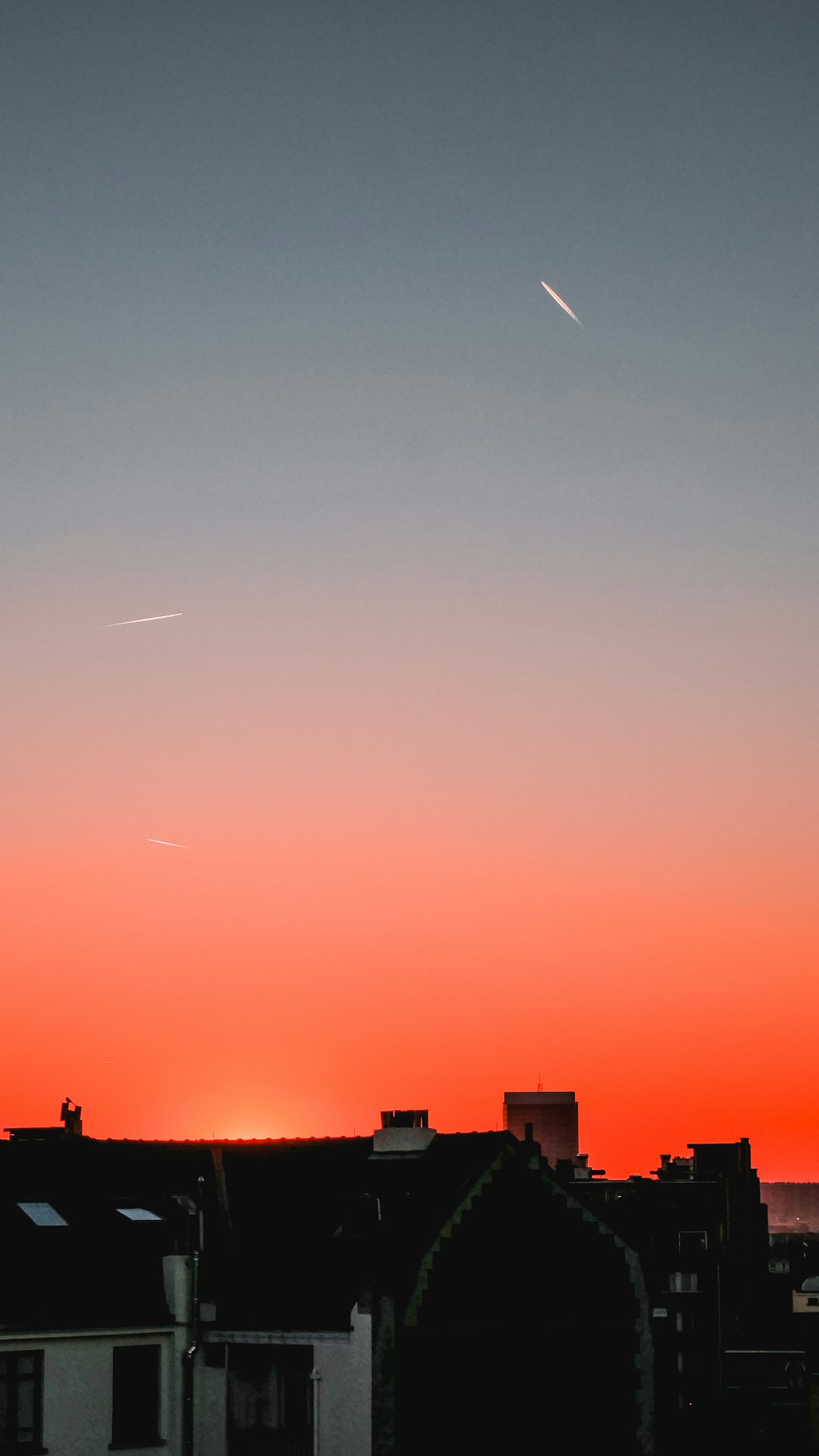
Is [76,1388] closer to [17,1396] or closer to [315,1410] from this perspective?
[17,1396]

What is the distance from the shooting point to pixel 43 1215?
44250 mm

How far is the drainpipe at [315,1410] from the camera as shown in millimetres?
41594

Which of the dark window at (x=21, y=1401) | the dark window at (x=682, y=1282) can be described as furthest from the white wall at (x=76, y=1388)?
the dark window at (x=682, y=1282)

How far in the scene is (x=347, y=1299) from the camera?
4250 cm

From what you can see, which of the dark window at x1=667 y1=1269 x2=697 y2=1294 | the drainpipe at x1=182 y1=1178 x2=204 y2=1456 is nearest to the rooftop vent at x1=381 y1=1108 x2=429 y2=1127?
the drainpipe at x1=182 y1=1178 x2=204 y2=1456

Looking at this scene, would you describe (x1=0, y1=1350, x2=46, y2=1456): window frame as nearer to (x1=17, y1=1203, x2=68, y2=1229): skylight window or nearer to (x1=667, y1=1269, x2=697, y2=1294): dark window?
(x1=17, y1=1203, x2=68, y2=1229): skylight window

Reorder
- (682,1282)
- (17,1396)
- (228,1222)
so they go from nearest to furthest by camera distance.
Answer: (17,1396) < (228,1222) < (682,1282)

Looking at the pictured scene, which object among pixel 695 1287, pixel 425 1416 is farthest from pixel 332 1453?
pixel 695 1287

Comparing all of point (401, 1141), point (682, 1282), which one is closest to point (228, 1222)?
point (401, 1141)

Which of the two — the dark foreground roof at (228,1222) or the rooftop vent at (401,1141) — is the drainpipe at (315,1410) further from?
the rooftop vent at (401,1141)

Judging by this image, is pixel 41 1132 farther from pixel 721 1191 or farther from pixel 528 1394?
pixel 721 1191

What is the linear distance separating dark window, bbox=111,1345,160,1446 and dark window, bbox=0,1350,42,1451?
2.41m

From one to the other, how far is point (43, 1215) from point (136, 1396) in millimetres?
5485

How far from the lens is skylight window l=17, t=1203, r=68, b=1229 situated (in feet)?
143
